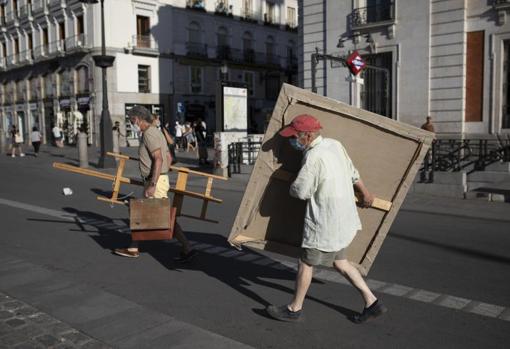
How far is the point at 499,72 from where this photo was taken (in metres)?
15.9

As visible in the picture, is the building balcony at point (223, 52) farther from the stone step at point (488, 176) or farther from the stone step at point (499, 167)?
the stone step at point (488, 176)

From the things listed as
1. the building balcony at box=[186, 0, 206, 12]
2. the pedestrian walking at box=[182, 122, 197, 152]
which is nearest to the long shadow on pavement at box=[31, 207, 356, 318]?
the pedestrian walking at box=[182, 122, 197, 152]

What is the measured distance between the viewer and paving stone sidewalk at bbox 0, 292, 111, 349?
372cm

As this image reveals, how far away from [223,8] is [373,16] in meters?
24.8

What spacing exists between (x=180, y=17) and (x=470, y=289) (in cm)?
3648

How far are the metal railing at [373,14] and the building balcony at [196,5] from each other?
22638 millimetres

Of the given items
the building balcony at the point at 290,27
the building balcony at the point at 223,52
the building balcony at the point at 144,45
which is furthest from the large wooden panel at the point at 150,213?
the building balcony at the point at 290,27

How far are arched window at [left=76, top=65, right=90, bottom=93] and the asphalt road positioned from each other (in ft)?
93.8

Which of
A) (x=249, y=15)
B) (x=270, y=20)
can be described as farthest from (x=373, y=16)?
(x=270, y=20)

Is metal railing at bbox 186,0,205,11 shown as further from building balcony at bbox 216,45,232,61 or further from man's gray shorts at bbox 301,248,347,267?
man's gray shorts at bbox 301,248,347,267

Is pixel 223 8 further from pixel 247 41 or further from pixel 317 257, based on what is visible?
pixel 317 257

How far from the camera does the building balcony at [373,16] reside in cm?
1805

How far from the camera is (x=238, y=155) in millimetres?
15344

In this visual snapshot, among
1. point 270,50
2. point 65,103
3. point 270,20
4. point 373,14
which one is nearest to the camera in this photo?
point 373,14
